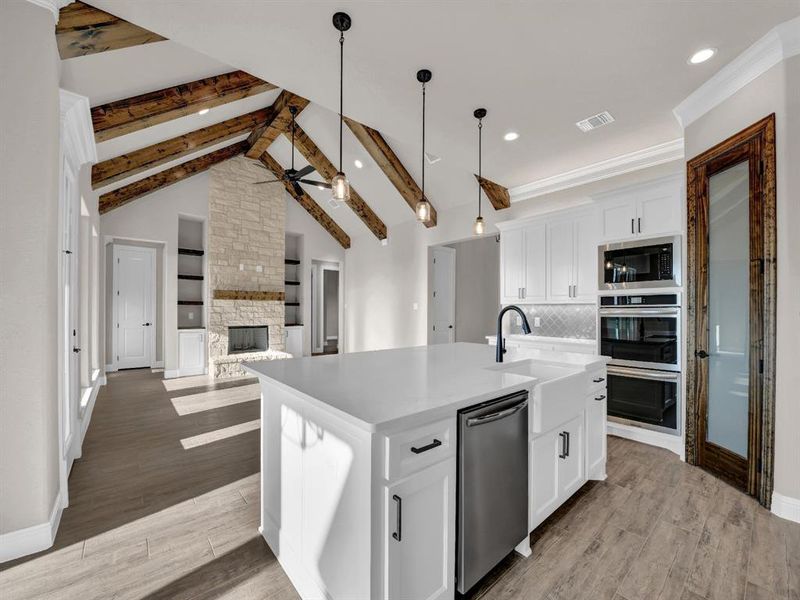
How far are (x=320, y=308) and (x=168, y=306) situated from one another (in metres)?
3.30

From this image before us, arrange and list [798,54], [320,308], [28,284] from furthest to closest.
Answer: [320,308], [798,54], [28,284]

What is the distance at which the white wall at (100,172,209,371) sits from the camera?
20.8 feet

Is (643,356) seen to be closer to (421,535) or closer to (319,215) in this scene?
(421,535)

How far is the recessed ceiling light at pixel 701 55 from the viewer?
2.44 m

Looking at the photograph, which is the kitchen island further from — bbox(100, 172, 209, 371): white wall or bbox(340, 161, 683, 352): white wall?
bbox(100, 172, 209, 371): white wall

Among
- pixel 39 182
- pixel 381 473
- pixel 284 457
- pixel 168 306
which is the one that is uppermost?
pixel 39 182

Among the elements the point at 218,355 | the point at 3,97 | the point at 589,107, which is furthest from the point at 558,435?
the point at 218,355

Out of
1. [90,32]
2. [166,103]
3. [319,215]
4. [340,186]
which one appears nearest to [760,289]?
[340,186]

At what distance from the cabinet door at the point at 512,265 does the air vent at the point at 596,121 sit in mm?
1416

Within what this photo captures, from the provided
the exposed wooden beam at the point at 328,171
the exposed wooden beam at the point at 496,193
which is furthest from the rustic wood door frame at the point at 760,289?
the exposed wooden beam at the point at 328,171

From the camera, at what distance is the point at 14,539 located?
6.15ft

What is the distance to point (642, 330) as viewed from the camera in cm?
343

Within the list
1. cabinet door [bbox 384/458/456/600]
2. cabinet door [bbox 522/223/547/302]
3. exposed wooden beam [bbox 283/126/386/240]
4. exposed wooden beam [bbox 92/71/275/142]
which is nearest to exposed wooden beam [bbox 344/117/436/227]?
exposed wooden beam [bbox 283/126/386/240]

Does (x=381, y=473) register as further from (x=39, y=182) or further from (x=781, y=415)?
(x=781, y=415)
